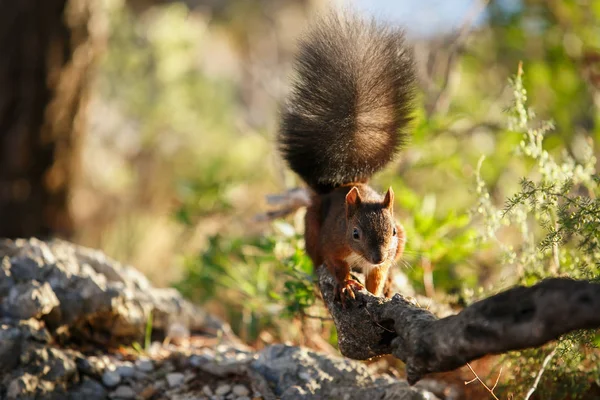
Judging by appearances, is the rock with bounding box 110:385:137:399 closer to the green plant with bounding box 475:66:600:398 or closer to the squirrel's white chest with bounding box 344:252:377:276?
the squirrel's white chest with bounding box 344:252:377:276

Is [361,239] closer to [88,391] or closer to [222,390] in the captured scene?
[222,390]

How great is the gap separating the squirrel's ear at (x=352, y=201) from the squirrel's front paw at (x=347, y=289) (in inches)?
11.1

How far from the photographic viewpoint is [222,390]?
2.44 m

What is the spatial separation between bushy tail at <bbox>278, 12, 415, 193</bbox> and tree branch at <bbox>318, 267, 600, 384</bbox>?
2.11 ft

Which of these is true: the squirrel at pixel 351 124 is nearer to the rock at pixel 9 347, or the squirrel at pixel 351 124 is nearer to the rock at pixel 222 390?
the rock at pixel 222 390

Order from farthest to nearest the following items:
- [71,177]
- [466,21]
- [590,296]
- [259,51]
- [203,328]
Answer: [259,51]
[71,177]
[466,21]
[203,328]
[590,296]

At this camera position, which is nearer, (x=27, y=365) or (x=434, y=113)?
(x=27, y=365)

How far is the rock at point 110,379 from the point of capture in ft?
8.11

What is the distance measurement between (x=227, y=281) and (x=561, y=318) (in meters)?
2.11

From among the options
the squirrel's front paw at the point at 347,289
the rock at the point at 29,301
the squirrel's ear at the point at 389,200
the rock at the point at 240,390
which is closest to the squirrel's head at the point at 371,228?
the squirrel's ear at the point at 389,200

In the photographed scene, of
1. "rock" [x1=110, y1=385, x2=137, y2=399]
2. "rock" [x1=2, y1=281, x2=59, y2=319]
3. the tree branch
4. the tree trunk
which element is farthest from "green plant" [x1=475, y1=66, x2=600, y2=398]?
the tree trunk

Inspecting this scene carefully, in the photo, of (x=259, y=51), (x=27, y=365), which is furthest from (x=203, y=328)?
(x=259, y=51)

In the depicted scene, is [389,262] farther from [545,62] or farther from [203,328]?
[545,62]

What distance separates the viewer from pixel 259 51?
10711 mm
